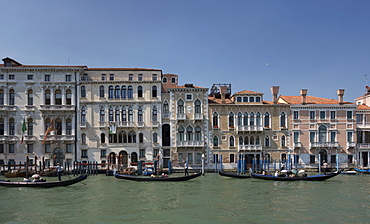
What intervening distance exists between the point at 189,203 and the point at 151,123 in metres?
15.5

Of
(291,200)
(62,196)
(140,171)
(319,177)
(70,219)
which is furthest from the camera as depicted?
(140,171)

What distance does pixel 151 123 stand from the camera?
29359 millimetres

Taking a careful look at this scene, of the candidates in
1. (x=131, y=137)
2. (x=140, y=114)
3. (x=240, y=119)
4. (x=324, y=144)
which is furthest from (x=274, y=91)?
(x=131, y=137)

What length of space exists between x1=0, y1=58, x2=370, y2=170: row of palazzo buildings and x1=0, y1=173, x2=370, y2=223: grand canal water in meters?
8.81

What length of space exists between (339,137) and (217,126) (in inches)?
419

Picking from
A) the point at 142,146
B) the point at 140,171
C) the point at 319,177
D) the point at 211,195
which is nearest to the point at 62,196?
the point at 211,195

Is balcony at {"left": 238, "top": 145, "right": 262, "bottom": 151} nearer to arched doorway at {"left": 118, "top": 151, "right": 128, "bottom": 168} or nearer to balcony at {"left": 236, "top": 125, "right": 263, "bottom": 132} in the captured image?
balcony at {"left": 236, "top": 125, "right": 263, "bottom": 132}

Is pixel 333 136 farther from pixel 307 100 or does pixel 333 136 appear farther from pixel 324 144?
pixel 307 100

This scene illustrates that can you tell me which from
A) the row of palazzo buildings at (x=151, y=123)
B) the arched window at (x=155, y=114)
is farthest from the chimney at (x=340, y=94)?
the arched window at (x=155, y=114)

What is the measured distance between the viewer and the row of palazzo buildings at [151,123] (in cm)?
2894

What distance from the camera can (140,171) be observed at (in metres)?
26.2

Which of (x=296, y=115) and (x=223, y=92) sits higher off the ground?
(x=223, y=92)

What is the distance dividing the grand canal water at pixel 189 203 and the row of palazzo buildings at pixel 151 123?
8.81 meters

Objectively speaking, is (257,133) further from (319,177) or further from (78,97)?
(78,97)
